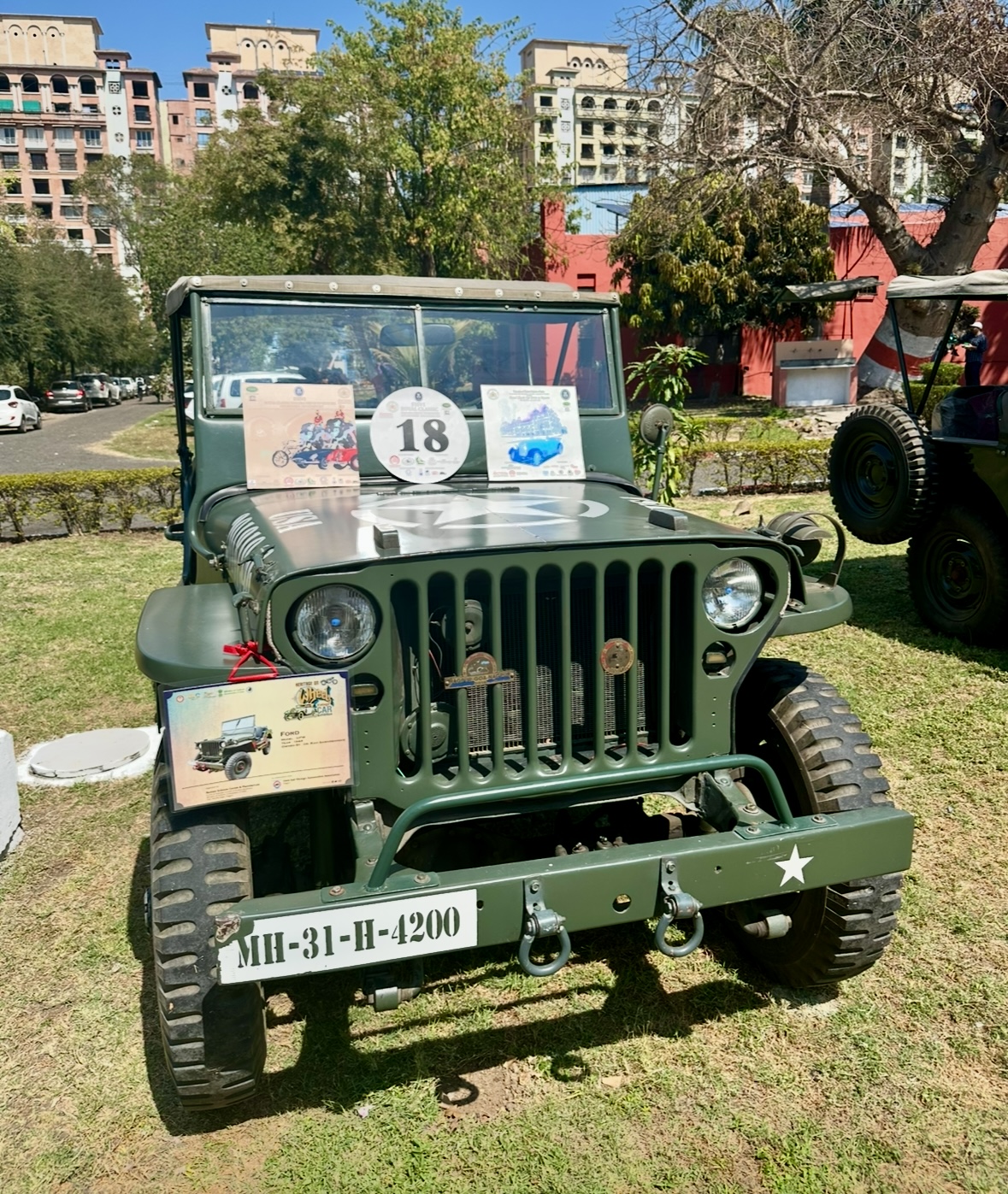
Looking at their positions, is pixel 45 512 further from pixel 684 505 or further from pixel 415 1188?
pixel 415 1188

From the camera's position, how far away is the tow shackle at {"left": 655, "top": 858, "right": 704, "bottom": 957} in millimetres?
2525

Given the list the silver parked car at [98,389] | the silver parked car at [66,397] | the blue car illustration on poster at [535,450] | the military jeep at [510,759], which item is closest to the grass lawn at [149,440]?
the silver parked car at [66,397]

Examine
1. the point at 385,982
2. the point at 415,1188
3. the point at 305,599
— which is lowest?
the point at 415,1188

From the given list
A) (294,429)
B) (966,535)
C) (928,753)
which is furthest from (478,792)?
(966,535)

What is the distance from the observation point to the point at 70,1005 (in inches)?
127

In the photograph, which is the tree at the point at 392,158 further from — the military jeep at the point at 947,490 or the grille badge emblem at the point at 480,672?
the grille badge emblem at the point at 480,672

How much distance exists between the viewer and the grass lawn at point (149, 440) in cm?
2170

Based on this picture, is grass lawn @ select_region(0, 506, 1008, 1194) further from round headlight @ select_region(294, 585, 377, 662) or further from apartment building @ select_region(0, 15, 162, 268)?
apartment building @ select_region(0, 15, 162, 268)

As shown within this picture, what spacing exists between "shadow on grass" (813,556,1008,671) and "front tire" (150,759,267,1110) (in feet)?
16.8

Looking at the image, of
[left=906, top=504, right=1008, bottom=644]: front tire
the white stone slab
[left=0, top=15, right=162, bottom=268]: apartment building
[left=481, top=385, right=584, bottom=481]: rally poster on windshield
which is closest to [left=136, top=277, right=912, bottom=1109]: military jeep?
[left=481, top=385, right=584, bottom=481]: rally poster on windshield

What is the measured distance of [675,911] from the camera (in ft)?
8.30

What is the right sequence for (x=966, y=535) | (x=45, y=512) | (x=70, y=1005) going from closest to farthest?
(x=70, y=1005) → (x=966, y=535) → (x=45, y=512)

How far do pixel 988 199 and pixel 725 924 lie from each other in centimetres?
1653

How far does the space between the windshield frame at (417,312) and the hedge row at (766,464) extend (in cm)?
834
